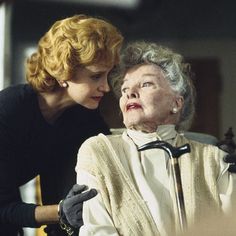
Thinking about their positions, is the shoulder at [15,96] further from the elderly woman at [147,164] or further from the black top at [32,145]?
the elderly woman at [147,164]

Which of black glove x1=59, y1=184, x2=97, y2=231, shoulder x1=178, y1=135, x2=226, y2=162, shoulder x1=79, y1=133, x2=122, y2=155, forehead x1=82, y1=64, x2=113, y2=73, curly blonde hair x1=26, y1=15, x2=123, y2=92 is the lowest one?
black glove x1=59, y1=184, x2=97, y2=231

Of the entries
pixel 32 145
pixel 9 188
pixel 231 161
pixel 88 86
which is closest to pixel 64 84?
pixel 88 86

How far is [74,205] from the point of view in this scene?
1072 mm

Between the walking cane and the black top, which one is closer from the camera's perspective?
the walking cane

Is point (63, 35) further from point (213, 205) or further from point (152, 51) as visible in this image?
point (213, 205)

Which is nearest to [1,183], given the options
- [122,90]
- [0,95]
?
[0,95]

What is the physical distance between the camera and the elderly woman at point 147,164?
104 cm

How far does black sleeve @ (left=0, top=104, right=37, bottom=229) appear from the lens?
1172 mm

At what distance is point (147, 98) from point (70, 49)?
0.71ft

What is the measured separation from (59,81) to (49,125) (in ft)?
0.36

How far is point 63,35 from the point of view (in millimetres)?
1181

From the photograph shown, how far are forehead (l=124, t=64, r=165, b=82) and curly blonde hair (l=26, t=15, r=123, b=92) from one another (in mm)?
54

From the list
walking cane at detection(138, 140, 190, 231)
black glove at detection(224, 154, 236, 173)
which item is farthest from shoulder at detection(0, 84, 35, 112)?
black glove at detection(224, 154, 236, 173)

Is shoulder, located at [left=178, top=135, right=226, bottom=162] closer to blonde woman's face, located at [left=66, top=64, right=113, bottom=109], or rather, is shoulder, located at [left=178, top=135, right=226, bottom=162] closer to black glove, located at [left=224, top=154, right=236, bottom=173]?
black glove, located at [left=224, top=154, right=236, bottom=173]
